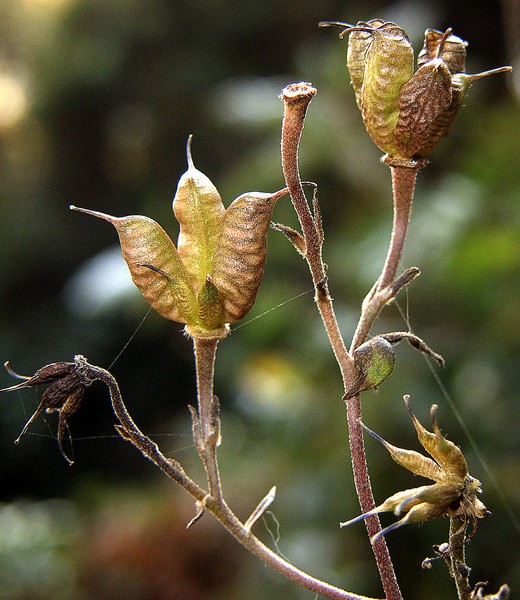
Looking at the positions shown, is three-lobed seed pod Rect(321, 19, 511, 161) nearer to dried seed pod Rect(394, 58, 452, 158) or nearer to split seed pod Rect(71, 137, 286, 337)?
dried seed pod Rect(394, 58, 452, 158)

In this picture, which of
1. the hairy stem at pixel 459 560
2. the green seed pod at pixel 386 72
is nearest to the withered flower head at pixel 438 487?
the hairy stem at pixel 459 560

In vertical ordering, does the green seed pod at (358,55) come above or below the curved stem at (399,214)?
above

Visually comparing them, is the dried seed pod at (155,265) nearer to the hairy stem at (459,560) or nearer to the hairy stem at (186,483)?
the hairy stem at (186,483)

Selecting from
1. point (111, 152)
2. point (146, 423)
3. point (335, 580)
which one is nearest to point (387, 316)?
point (335, 580)

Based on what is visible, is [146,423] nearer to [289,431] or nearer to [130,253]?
[289,431]

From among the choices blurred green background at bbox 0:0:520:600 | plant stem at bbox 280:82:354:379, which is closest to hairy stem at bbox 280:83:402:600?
plant stem at bbox 280:82:354:379
